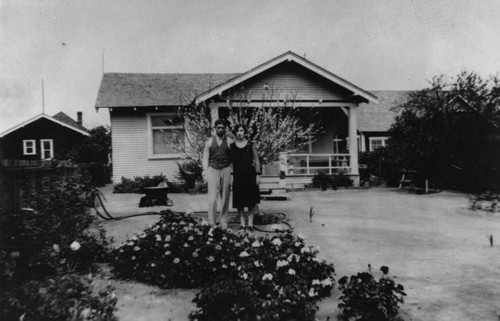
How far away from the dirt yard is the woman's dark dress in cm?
120

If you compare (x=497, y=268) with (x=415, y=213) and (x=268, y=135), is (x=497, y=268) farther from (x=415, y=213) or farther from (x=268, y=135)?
(x=268, y=135)

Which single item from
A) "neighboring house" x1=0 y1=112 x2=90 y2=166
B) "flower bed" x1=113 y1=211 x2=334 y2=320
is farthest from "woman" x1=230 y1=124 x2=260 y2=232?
"neighboring house" x1=0 y1=112 x2=90 y2=166

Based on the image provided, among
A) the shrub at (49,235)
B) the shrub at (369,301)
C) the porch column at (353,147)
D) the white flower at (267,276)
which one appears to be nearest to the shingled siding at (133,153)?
the porch column at (353,147)

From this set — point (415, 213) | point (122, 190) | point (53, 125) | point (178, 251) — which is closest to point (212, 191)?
Answer: point (178, 251)

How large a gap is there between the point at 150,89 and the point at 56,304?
52.0ft

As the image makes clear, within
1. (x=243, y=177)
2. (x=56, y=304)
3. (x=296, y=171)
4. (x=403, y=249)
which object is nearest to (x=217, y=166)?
(x=243, y=177)

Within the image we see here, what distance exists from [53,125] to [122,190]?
606 inches

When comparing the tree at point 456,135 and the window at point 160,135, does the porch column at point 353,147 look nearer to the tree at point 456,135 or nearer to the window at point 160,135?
the tree at point 456,135

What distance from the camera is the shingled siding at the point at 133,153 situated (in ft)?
55.1

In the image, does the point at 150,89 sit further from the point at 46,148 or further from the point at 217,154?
the point at 46,148

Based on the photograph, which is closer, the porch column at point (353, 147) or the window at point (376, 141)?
the porch column at point (353, 147)

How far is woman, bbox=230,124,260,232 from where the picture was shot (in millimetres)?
6996

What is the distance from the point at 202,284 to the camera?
4.71 meters

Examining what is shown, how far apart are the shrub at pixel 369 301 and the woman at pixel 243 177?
125 inches
